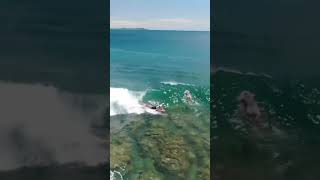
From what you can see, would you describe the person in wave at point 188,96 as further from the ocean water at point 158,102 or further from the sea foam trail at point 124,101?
the sea foam trail at point 124,101

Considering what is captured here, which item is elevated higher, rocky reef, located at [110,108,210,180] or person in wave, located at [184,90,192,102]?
person in wave, located at [184,90,192,102]

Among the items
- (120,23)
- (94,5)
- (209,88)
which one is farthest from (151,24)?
(209,88)

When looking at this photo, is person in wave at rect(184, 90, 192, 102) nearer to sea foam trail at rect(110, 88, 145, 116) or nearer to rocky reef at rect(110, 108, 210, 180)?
rocky reef at rect(110, 108, 210, 180)

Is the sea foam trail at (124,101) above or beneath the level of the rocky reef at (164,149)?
above
